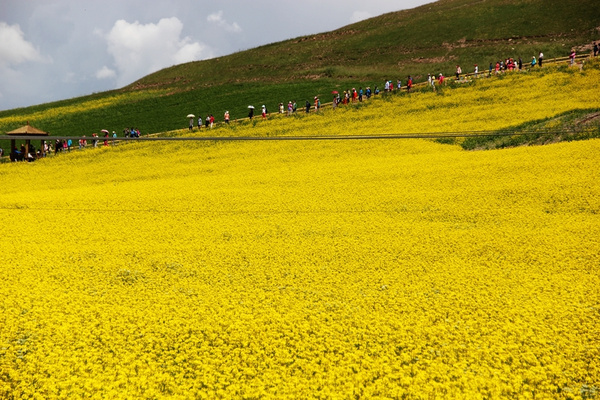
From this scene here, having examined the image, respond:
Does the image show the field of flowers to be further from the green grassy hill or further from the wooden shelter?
the green grassy hill

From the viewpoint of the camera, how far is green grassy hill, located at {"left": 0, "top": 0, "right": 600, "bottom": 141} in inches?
2181

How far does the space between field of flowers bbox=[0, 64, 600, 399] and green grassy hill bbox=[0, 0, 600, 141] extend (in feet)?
102

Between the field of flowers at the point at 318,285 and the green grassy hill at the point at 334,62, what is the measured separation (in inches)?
1229

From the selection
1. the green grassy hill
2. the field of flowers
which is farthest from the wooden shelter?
the green grassy hill

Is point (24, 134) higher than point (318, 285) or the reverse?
higher

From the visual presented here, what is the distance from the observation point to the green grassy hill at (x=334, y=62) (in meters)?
55.4

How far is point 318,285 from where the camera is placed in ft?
38.5

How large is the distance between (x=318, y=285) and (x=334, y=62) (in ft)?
212

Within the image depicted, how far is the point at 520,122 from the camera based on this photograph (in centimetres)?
2800

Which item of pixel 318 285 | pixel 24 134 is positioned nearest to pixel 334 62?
pixel 24 134

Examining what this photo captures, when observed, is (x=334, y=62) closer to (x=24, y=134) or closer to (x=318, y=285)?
(x=24, y=134)

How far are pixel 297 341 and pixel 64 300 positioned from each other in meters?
5.79

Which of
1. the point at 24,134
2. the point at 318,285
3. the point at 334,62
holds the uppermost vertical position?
the point at 334,62

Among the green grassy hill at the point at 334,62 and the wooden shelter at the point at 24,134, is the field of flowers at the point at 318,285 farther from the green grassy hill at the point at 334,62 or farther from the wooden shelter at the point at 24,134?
the green grassy hill at the point at 334,62
